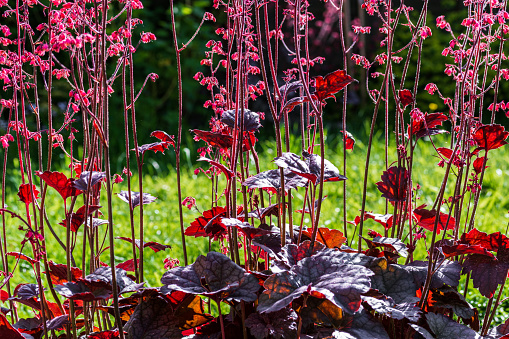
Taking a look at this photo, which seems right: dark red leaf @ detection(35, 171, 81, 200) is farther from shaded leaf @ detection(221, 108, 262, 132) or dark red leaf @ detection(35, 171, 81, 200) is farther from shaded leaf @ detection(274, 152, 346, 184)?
shaded leaf @ detection(274, 152, 346, 184)

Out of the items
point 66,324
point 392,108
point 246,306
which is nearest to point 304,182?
point 246,306

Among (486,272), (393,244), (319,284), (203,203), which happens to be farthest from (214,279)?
(203,203)

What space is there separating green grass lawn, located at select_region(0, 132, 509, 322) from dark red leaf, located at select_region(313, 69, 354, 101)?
1.67m

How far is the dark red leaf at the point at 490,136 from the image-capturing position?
1.44 m

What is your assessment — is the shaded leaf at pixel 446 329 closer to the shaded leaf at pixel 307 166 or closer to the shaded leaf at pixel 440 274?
the shaded leaf at pixel 440 274

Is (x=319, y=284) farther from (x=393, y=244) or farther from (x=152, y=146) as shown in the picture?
(x=152, y=146)

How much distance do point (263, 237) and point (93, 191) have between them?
556 mm

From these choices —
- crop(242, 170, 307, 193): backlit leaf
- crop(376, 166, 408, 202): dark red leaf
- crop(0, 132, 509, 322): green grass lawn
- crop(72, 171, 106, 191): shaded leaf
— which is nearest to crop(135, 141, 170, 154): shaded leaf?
crop(72, 171, 106, 191): shaded leaf

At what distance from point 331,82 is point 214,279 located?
548 millimetres

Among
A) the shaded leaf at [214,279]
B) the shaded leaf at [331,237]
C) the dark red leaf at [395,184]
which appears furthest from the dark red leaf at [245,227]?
the dark red leaf at [395,184]

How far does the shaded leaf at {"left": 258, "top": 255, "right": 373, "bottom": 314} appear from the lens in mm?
1148

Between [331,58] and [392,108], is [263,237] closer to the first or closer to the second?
[392,108]

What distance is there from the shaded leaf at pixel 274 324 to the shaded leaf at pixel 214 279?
0.22 feet

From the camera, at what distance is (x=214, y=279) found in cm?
136
